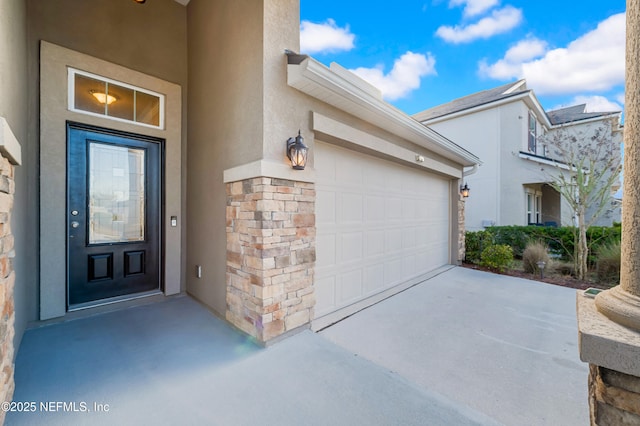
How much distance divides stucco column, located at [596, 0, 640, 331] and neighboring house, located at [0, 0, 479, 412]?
7.57ft

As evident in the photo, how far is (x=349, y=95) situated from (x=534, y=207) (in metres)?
11.6

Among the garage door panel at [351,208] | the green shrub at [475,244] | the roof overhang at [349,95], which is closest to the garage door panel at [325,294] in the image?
the garage door panel at [351,208]

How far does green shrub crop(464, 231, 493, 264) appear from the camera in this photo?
7312mm

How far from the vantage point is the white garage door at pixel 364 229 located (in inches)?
145

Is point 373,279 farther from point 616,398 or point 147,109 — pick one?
point 147,109

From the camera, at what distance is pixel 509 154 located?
9.96 m

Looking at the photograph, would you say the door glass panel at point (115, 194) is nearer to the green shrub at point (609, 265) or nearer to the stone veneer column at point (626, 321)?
the stone veneer column at point (626, 321)

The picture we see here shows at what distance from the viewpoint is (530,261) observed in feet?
21.1

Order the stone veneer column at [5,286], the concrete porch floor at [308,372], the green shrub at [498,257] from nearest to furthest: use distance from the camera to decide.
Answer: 1. the stone veneer column at [5,286]
2. the concrete porch floor at [308,372]
3. the green shrub at [498,257]

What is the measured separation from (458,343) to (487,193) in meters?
9.30

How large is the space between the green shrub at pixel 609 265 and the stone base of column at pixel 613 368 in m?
6.39

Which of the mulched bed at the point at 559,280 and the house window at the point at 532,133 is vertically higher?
the house window at the point at 532,133

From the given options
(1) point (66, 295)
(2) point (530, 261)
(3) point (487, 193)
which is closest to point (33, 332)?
(1) point (66, 295)

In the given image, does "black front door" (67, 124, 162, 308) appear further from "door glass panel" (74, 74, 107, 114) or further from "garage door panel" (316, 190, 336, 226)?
"garage door panel" (316, 190, 336, 226)
